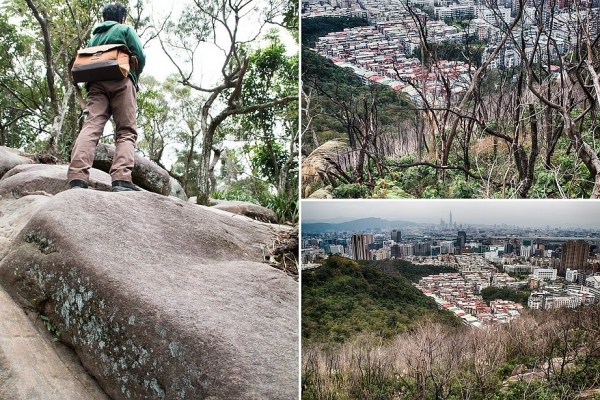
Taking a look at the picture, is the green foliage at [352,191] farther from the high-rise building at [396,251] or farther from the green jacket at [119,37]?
the green jacket at [119,37]

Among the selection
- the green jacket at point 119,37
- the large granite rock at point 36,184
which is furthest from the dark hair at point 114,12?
the large granite rock at point 36,184

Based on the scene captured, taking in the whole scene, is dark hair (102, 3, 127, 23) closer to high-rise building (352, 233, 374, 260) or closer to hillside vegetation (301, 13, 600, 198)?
hillside vegetation (301, 13, 600, 198)

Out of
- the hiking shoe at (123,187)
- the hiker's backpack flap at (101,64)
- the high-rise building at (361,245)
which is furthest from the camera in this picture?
the hiking shoe at (123,187)

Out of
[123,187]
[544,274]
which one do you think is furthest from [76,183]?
[544,274]

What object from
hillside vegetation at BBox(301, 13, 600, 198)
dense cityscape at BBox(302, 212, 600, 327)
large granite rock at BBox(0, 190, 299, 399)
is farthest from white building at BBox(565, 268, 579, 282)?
large granite rock at BBox(0, 190, 299, 399)

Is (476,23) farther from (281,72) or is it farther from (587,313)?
(281,72)
